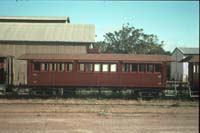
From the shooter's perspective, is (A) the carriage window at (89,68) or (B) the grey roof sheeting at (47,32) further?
(B) the grey roof sheeting at (47,32)

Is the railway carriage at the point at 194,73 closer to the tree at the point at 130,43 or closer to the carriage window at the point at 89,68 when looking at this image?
the carriage window at the point at 89,68

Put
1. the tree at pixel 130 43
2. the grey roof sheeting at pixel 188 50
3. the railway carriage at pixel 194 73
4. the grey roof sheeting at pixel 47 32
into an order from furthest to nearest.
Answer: the tree at pixel 130 43, the grey roof sheeting at pixel 188 50, the grey roof sheeting at pixel 47 32, the railway carriage at pixel 194 73

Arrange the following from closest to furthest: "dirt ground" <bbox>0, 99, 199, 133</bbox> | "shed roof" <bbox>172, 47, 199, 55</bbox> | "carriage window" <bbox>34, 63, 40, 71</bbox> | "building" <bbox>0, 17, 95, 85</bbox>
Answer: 1. "dirt ground" <bbox>0, 99, 199, 133</bbox>
2. "carriage window" <bbox>34, 63, 40, 71</bbox>
3. "building" <bbox>0, 17, 95, 85</bbox>
4. "shed roof" <bbox>172, 47, 199, 55</bbox>

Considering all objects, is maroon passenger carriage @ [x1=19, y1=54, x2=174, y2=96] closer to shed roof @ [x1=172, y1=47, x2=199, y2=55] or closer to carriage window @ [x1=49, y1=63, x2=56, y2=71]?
carriage window @ [x1=49, y1=63, x2=56, y2=71]

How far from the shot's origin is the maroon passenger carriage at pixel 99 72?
2662 centimetres

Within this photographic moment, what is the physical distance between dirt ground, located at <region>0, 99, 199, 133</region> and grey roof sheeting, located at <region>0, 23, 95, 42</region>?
14.9 meters

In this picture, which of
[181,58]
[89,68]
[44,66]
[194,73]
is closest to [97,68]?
[89,68]

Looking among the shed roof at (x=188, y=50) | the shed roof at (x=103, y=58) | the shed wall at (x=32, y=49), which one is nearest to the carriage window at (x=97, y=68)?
the shed roof at (x=103, y=58)

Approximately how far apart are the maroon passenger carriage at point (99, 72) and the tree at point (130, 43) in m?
56.6

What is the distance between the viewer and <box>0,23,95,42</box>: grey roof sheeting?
1421 inches

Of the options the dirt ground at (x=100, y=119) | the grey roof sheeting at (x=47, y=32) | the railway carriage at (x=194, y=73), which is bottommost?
the dirt ground at (x=100, y=119)

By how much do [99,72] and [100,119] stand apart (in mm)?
10173

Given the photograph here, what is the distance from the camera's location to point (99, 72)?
87.3 ft

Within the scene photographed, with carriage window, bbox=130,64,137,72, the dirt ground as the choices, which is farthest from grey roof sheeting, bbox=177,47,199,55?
the dirt ground
